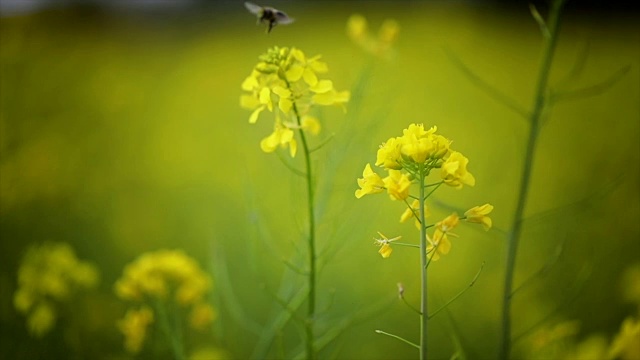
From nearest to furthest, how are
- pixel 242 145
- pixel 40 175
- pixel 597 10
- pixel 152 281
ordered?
pixel 152 281 < pixel 40 175 < pixel 242 145 < pixel 597 10

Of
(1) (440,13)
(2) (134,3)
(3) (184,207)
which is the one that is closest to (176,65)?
(2) (134,3)

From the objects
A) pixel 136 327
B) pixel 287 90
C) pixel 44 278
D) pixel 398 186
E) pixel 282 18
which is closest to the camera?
pixel 398 186

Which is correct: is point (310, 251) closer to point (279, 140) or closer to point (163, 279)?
point (279, 140)

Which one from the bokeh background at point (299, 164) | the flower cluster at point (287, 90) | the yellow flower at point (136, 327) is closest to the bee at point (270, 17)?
the flower cluster at point (287, 90)

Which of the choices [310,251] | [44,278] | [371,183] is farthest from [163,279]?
[371,183]

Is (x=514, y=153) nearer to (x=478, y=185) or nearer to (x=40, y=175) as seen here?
(x=478, y=185)

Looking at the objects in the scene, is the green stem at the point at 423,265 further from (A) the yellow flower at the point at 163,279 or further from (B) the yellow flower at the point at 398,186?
(A) the yellow flower at the point at 163,279
